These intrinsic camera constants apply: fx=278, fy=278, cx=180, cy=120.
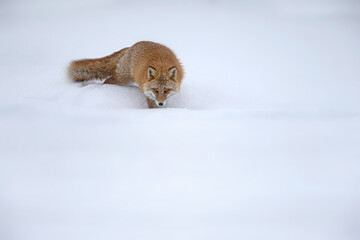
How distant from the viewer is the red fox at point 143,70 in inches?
126

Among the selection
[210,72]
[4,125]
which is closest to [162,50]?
[210,72]

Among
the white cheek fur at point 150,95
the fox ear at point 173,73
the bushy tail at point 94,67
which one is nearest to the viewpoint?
the fox ear at point 173,73

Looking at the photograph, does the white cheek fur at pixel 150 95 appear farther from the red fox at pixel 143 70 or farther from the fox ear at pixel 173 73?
the fox ear at pixel 173 73

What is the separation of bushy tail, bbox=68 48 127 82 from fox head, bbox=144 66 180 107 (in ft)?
3.52

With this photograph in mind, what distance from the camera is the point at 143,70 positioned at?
337cm

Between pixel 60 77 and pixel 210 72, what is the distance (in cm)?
219

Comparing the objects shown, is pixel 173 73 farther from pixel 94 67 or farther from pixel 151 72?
pixel 94 67

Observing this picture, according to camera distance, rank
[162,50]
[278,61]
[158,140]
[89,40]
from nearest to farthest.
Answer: [158,140], [162,50], [278,61], [89,40]

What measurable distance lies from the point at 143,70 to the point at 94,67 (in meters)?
1.06

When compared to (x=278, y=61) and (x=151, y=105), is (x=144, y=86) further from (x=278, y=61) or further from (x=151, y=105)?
(x=278, y=61)

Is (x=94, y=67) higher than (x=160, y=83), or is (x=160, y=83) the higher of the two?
(x=94, y=67)

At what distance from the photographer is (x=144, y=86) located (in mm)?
3312

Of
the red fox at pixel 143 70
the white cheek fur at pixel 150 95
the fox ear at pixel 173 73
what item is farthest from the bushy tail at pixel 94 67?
the fox ear at pixel 173 73

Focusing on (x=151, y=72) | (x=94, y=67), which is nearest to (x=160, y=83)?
(x=151, y=72)
